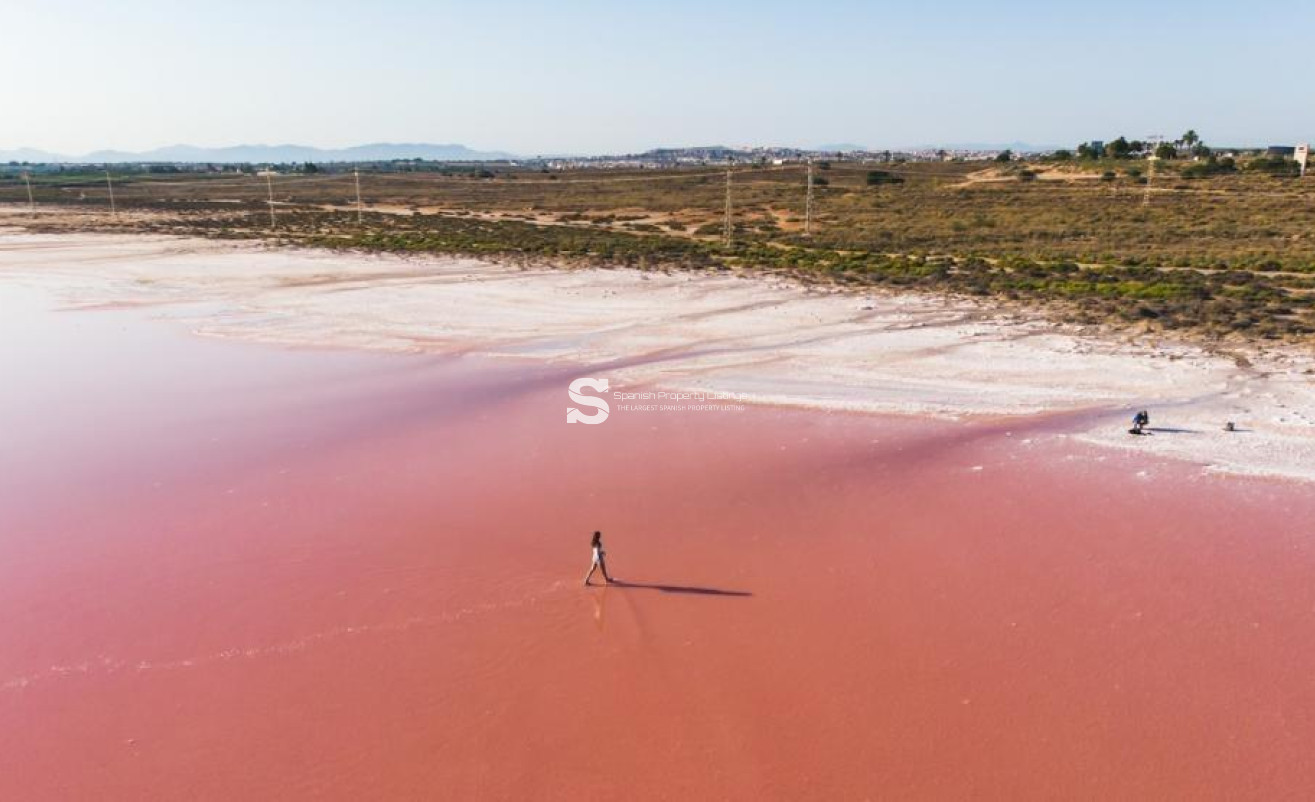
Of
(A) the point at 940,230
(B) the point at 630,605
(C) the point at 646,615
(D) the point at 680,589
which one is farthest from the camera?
(A) the point at 940,230

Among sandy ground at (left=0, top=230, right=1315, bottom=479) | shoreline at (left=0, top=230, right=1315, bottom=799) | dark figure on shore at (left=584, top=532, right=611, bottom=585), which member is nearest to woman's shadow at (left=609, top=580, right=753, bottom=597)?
shoreline at (left=0, top=230, right=1315, bottom=799)

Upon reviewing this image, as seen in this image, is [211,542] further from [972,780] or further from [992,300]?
[992,300]

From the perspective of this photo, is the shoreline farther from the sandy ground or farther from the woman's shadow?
the sandy ground

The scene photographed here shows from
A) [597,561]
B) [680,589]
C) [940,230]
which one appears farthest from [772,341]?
[940,230]

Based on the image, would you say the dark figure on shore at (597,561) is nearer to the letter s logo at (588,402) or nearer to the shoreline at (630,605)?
the shoreline at (630,605)

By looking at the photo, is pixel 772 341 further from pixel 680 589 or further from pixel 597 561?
pixel 597 561

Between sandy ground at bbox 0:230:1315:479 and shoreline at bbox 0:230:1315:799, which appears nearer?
shoreline at bbox 0:230:1315:799

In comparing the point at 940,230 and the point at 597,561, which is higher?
the point at 940,230

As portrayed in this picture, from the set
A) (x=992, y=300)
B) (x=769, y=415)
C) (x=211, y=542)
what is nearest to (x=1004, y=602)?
(x=769, y=415)
